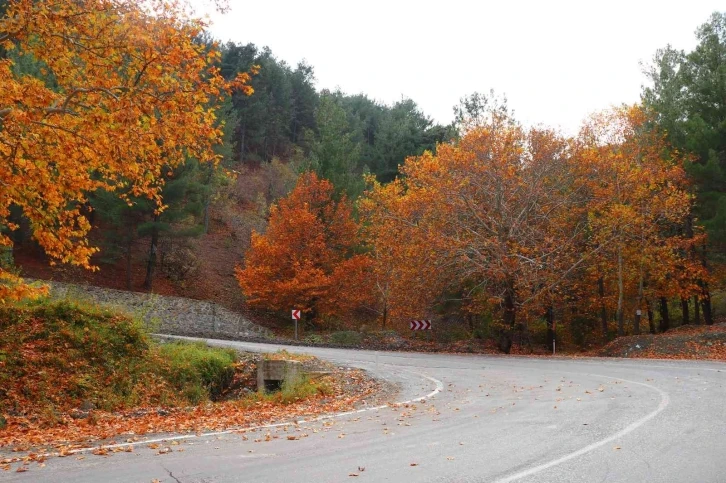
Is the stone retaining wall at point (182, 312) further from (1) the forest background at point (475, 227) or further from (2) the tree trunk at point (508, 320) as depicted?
(2) the tree trunk at point (508, 320)

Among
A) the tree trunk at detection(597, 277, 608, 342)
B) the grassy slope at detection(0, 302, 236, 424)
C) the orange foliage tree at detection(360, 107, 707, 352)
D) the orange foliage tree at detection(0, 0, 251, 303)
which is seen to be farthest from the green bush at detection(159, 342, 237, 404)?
the tree trunk at detection(597, 277, 608, 342)

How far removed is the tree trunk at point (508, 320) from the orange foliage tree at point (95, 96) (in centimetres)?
2031

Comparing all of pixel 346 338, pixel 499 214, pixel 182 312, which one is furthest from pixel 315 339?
pixel 499 214

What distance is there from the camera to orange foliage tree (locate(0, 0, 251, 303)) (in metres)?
9.10

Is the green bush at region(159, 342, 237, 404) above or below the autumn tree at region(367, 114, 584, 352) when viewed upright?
below

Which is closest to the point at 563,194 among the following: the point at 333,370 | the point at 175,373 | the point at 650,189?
the point at 650,189

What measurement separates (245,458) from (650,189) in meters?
27.9

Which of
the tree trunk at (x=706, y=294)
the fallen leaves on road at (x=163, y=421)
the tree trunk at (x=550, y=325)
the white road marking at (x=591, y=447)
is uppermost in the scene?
the tree trunk at (x=706, y=294)

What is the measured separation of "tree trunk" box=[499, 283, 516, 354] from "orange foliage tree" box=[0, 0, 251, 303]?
20310mm

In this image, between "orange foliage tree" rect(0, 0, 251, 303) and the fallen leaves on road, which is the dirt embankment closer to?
the fallen leaves on road

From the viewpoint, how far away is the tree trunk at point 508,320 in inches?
1097

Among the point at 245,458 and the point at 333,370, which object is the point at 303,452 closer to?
the point at 245,458

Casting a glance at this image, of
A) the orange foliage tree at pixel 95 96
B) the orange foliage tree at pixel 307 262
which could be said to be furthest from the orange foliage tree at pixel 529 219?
the orange foliage tree at pixel 95 96

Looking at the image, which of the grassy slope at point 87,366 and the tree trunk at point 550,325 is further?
the tree trunk at point 550,325
